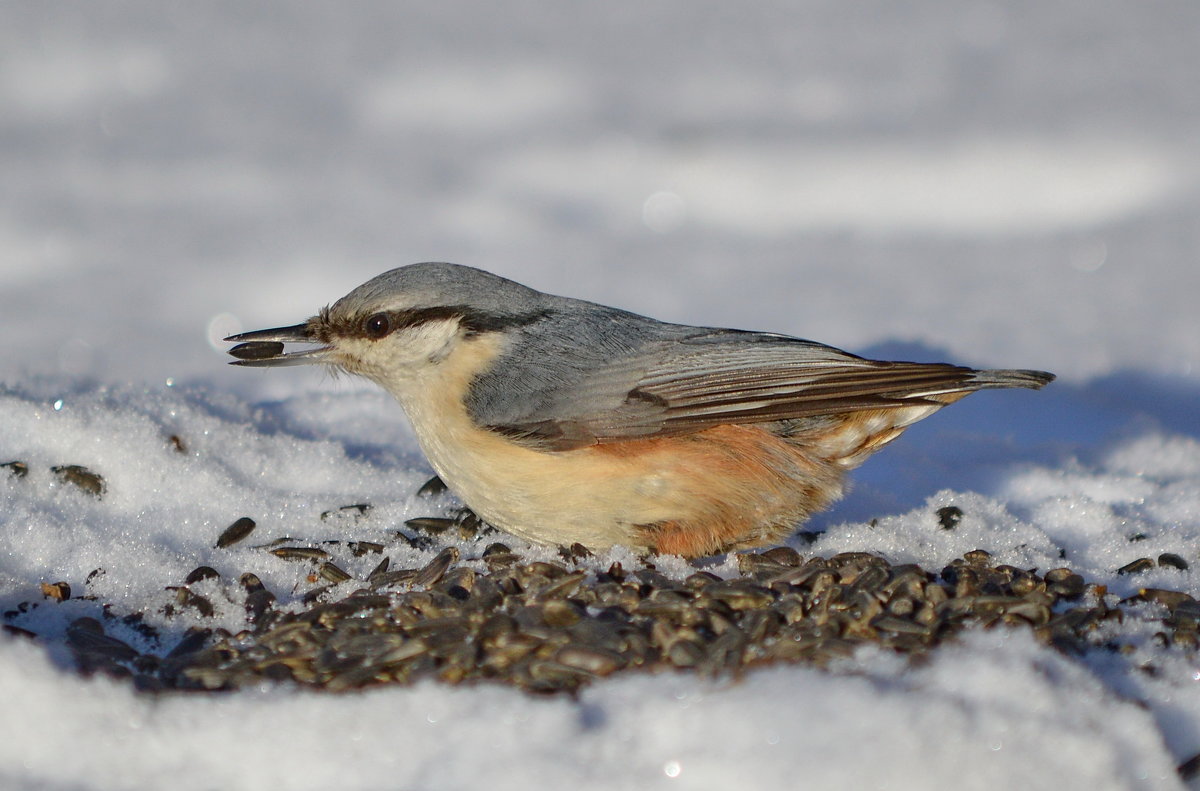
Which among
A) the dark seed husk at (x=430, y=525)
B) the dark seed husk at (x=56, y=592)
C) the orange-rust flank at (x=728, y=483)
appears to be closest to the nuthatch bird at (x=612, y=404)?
the orange-rust flank at (x=728, y=483)

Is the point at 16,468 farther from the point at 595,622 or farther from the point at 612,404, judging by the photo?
the point at 595,622

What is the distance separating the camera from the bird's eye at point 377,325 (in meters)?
3.90

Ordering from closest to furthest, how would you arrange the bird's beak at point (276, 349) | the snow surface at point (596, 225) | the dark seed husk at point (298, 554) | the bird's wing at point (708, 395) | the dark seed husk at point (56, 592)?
the dark seed husk at point (56, 592)
the bird's wing at point (708, 395)
the dark seed husk at point (298, 554)
the bird's beak at point (276, 349)
the snow surface at point (596, 225)

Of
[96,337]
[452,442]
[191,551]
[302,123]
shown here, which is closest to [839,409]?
[452,442]

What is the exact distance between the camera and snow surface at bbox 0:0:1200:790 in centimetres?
452

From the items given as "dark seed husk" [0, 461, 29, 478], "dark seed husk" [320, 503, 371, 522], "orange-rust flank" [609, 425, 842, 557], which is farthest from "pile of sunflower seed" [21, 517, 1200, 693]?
"dark seed husk" [0, 461, 29, 478]

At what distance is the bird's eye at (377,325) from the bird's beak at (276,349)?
0.65 feet

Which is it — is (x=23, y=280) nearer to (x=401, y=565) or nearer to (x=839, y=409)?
(x=401, y=565)

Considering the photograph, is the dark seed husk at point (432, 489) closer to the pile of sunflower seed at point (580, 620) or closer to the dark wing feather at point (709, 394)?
the pile of sunflower seed at point (580, 620)

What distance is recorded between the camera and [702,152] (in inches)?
334

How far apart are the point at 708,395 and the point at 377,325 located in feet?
3.99

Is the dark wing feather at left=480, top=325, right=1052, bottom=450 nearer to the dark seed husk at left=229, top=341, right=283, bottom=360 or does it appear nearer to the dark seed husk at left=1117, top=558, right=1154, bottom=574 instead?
the dark seed husk at left=1117, top=558, right=1154, bottom=574

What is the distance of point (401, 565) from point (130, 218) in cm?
519

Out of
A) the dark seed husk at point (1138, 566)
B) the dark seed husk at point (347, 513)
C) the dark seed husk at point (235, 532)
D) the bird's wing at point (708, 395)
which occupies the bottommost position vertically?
the dark seed husk at point (1138, 566)
